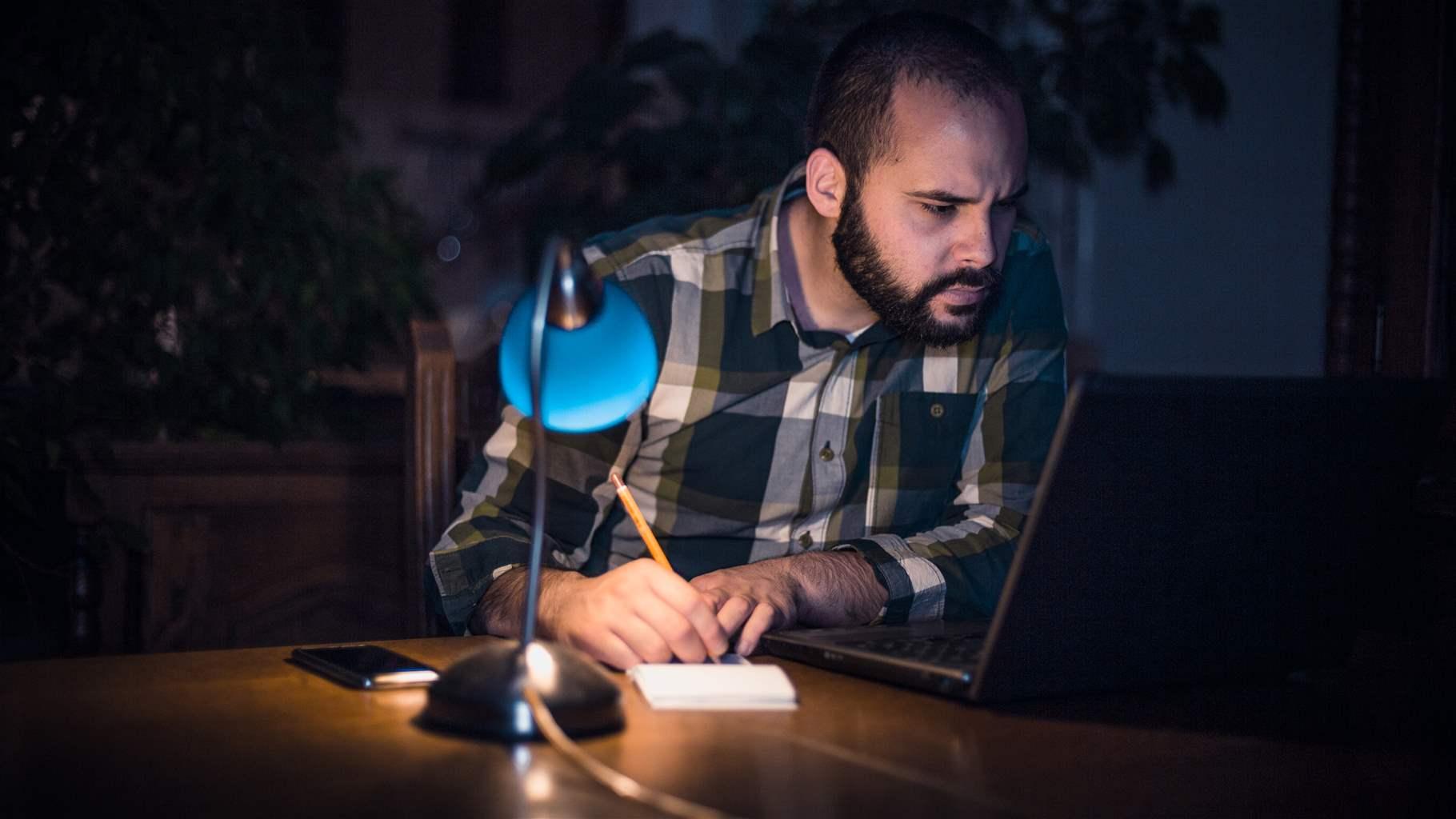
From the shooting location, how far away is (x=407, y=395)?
1.56 m

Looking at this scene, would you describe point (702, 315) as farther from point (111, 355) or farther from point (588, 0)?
point (588, 0)

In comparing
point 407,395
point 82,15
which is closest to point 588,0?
point 82,15

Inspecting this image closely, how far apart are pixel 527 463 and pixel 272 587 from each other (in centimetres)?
93

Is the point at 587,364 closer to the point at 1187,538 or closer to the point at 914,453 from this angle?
the point at 1187,538

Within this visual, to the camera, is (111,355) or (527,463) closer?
(527,463)

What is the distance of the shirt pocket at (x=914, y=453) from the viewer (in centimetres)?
154

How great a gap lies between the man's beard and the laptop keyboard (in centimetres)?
52

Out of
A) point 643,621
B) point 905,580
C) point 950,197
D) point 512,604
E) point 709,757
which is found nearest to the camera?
point 709,757

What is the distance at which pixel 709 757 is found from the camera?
27.8 inches

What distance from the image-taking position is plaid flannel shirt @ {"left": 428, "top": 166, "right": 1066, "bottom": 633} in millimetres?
1492

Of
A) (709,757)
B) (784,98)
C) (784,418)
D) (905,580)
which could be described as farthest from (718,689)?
(784,98)

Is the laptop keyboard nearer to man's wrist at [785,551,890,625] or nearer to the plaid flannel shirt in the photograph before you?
man's wrist at [785,551,890,625]

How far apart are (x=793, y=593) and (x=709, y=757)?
1.49 feet

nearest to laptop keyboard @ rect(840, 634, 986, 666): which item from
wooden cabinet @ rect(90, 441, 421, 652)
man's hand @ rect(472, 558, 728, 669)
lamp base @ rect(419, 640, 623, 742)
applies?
man's hand @ rect(472, 558, 728, 669)
